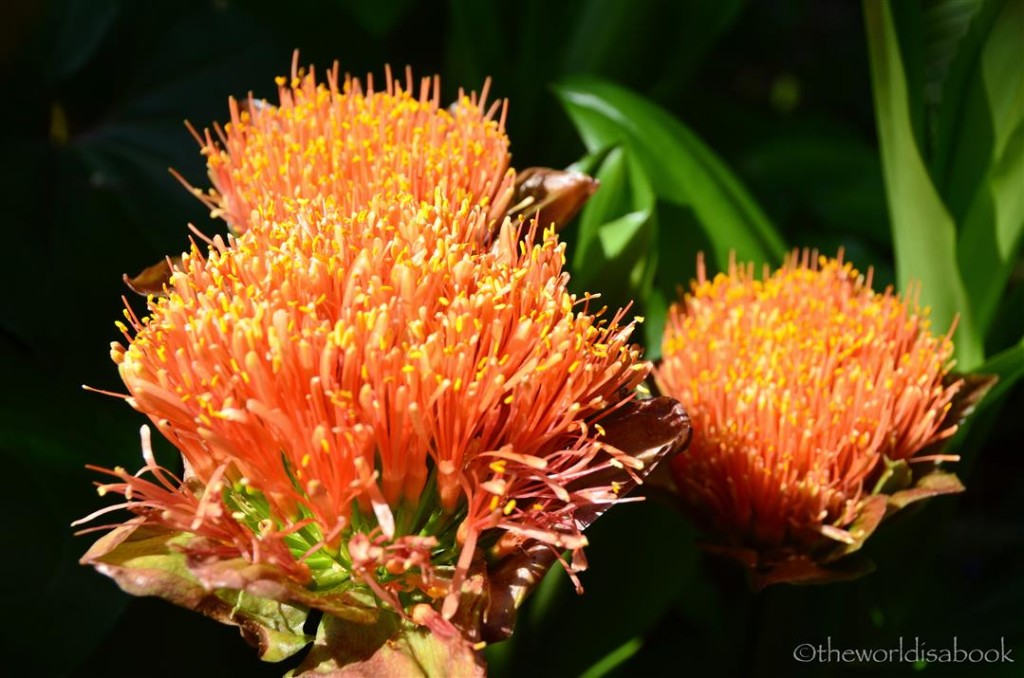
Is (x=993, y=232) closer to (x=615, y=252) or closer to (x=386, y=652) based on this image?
(x=615, y=252)

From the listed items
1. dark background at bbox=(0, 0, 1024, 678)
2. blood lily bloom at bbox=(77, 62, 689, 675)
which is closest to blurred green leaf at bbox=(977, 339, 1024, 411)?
dark background at bbox=(0, 0, 1024, 678)

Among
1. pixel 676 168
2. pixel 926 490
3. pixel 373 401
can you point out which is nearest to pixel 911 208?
pixel 676 168

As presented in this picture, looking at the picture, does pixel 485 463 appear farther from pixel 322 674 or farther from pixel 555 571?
pixel 555 571

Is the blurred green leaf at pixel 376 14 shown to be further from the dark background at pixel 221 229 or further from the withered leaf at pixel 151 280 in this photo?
the withered leaf at pixel 151 280

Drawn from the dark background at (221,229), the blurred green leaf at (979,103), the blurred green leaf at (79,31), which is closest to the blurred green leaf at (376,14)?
the dark background at (221,229)

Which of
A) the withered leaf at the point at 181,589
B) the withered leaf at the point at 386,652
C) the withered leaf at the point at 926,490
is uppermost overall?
the withered leaf at the point at 181,589

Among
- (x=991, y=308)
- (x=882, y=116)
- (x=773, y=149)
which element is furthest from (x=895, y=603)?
(x=773, y=149)

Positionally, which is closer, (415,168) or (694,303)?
(415,168)
